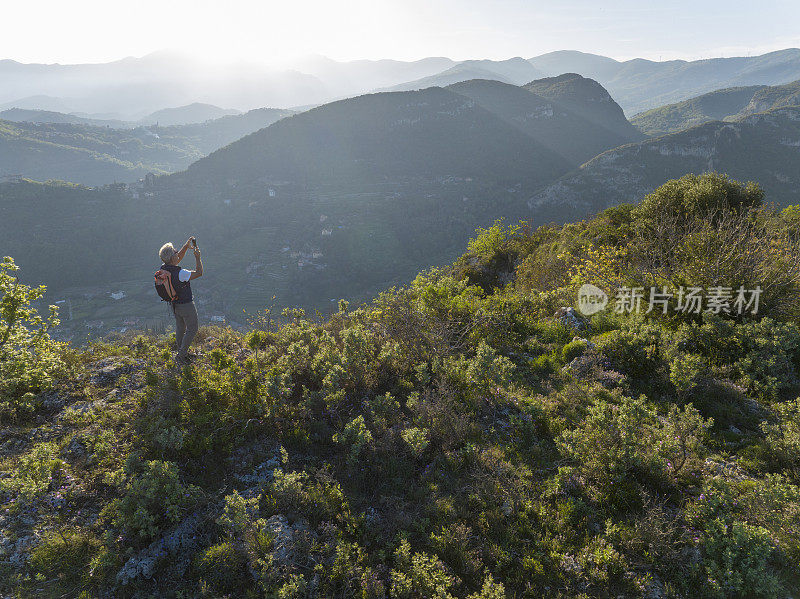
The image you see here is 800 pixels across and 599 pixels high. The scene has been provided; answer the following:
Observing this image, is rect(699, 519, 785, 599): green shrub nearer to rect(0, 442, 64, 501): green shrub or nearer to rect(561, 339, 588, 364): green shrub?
rect(561, 339, 588, 364): green shrub

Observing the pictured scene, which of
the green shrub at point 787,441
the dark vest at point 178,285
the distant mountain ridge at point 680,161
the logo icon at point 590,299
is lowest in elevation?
the green shrub at point 787,441

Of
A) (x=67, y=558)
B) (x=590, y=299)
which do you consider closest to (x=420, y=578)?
(x=67, y=558)

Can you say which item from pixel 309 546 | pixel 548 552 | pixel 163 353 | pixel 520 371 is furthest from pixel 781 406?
pixel 163 353

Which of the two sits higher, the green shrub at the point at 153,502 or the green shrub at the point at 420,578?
the green shrub at the point at 153,502

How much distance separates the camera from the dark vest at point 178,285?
7.03 metres

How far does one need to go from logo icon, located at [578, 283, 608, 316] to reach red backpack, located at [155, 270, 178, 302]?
9666 mm

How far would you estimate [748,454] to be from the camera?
4934 mm

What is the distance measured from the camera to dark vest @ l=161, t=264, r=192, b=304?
703 cm

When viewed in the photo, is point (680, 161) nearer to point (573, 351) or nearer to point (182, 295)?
point (573, 351)

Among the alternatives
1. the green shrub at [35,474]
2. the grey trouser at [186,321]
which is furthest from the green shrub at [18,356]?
the grey trouser at [186,321]

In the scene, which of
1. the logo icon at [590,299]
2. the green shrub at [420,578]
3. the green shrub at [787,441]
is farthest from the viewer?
the logo icon at [590,299]

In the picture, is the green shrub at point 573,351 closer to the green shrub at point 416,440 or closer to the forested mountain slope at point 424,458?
the forested mountain slope at point 424,458

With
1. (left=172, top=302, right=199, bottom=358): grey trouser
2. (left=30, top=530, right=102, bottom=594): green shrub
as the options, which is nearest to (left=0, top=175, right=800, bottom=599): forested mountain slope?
(left=30, top=530, right=102, bottom=594): green shrub

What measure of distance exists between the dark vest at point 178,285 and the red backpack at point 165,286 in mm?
59
